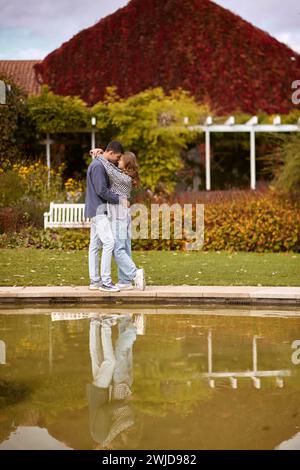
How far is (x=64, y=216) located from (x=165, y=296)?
6.96 m

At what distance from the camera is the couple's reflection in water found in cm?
414

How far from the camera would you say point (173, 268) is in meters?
11.5

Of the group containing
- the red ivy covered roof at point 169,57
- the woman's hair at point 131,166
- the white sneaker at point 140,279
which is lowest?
the white sneaker at point 140,279

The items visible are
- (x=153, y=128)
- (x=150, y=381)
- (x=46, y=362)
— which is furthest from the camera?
(x=153, y=128)

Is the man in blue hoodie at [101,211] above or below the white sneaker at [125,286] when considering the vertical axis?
above

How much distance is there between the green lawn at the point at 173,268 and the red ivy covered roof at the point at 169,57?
13.2 m

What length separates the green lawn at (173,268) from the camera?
10258 millimetres

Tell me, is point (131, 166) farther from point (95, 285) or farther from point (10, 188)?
point (10, 188)

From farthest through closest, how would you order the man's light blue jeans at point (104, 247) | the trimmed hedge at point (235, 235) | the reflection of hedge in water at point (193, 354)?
the trimmed hedge at point (235, 235) < the man's light blue jeans at point (104, 247) < the reflection of hedge in water at point (193, 354)

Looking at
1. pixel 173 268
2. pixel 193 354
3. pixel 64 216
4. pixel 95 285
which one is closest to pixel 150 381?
pixel 193 354

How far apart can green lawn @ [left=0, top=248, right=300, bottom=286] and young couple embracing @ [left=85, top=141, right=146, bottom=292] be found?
2.69ft

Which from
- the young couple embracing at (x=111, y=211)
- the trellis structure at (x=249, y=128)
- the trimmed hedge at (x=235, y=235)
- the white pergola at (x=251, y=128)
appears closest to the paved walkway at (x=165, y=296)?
the young couple embracing at (x=111, y=211)

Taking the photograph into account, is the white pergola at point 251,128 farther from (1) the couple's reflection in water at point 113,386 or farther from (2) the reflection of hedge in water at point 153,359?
(1) the couple's reflection in water at point 113,386

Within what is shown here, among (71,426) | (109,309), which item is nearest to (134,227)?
(109,309)
